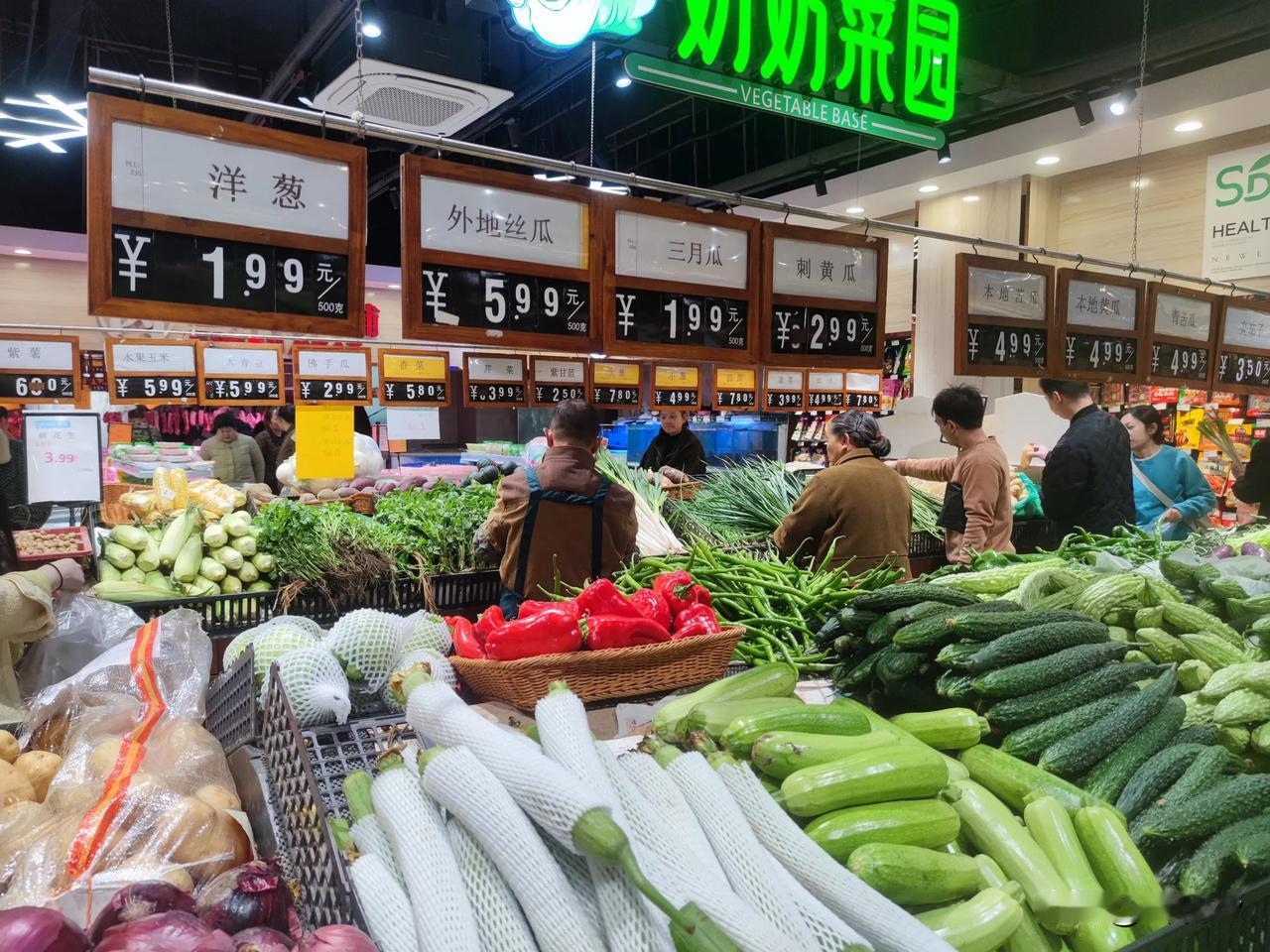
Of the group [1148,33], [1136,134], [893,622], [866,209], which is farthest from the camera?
[866,209]

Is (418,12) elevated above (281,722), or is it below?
above

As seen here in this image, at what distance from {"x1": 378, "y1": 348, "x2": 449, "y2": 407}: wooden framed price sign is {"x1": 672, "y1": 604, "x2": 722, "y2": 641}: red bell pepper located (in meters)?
3.04

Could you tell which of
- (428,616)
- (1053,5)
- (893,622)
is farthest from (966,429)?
(1053,5)

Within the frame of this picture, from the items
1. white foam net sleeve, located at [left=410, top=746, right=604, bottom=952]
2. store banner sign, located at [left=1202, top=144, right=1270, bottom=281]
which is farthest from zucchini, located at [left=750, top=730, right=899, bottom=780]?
store banner sign, located at [left=1202, top=144, right=1270, bottom=281]

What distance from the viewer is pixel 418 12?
7262 millimetres

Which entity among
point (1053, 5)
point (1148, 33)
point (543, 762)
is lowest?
point (543, 762)

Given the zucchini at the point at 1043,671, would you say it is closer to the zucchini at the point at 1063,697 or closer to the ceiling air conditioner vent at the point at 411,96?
the zucchini at the point at 1063,697

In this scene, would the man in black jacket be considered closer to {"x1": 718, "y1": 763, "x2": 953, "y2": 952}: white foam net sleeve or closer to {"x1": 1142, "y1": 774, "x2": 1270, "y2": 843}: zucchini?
{"x1": 1142, "y1": 774, "x2": 1270, "y2": 843}: zucchini

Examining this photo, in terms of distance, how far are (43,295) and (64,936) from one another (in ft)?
43.0

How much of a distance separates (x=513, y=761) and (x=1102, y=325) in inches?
203

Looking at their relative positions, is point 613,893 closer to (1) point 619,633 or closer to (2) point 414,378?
(1) point 619,633

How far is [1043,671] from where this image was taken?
1.90 meters

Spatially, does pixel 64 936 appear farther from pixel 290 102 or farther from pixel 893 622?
pixel 290 102

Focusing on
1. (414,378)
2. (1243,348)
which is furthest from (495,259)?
(1243,348)
